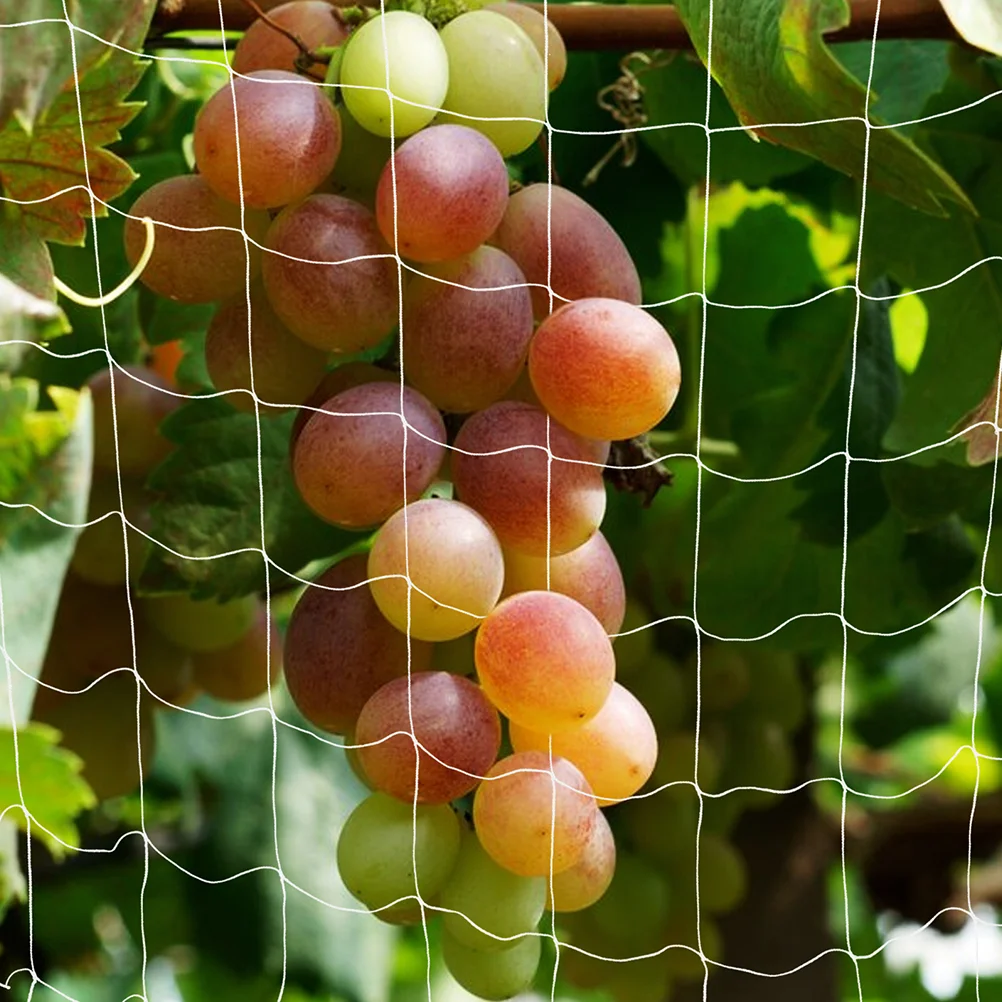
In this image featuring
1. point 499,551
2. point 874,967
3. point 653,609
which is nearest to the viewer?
point 499,551

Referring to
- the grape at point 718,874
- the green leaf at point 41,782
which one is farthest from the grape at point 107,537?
the grape at point 718,874

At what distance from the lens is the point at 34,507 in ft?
1.82

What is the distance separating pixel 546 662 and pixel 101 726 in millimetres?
303

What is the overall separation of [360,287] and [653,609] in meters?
0.42

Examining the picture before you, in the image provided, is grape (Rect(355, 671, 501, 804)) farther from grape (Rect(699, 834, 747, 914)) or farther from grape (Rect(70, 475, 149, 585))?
grape (Rect(699, 834, 747, 914))

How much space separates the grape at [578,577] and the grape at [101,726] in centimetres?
26

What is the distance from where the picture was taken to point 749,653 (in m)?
0.92

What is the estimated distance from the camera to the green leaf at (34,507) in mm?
531

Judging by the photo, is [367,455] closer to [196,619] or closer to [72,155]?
[72,155]

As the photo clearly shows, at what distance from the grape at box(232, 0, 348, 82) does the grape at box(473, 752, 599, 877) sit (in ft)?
0.70

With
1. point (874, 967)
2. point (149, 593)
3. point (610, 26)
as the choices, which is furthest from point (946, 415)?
point (874, 967)

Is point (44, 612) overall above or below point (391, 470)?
below

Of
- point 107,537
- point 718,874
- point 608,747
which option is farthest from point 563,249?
point 718,874

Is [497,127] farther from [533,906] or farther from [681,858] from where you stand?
[681,858]
